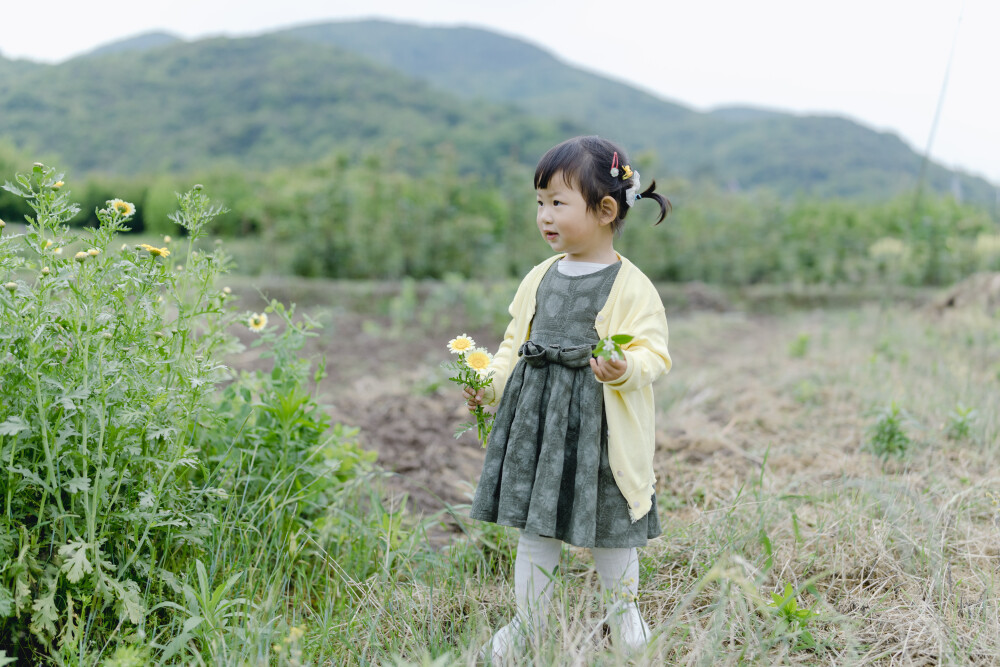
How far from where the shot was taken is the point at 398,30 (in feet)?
181

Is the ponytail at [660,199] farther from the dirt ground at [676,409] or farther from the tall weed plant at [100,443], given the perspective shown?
the tall weed plant at [100,443]

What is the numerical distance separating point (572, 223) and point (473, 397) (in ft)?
1.79

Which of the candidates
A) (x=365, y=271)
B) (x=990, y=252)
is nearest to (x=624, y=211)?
(x=365, y=271)

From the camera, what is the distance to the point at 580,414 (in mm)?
1790

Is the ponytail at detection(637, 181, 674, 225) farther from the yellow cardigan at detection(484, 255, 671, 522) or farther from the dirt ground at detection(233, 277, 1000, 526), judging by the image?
the dirt ground at detection(233, 277, 1000, 526)

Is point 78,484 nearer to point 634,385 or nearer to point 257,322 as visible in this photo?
point 257,322

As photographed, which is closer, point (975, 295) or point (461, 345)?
point (461, 345)

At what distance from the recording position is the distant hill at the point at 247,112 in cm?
1950

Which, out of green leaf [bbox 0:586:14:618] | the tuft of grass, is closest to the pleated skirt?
green leaf [bbox 0:586:14:618]

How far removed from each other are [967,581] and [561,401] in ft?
4.60

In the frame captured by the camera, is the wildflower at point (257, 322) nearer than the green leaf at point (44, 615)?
No

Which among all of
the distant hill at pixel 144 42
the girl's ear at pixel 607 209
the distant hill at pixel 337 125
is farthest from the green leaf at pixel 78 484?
the distant hill at pixel 144 42

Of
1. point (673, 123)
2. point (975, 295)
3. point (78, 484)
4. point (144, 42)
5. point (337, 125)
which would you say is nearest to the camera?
point (78, 484)

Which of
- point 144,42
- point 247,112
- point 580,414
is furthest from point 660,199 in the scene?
point 144,42
